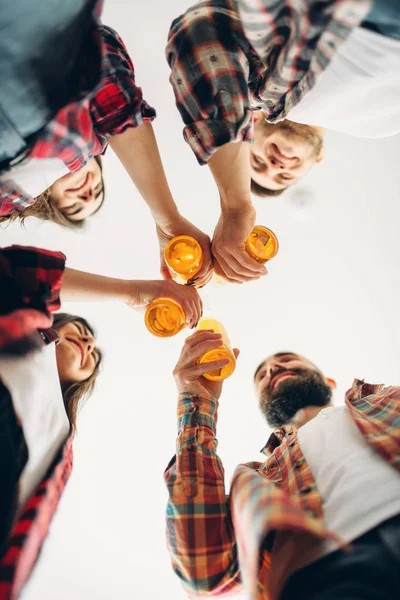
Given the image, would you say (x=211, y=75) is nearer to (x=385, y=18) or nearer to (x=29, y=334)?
(x=385, y=18)

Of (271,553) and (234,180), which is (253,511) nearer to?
(271,553)

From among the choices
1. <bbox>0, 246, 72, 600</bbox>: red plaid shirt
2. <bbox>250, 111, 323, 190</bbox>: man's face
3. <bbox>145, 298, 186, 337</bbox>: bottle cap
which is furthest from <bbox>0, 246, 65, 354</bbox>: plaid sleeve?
<bbox>250, 111, 323, 190</bbox>: man's face

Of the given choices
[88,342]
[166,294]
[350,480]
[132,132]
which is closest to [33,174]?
[132,132]

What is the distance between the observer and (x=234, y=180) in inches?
27.5

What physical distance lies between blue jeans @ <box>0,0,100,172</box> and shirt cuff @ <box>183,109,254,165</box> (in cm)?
19

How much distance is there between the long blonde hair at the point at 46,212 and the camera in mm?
1139

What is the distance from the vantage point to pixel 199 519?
576 millimetres

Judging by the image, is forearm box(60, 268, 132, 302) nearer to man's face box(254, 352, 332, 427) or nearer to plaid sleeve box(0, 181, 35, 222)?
plaid sleeve box(0, 181, 35, 222)

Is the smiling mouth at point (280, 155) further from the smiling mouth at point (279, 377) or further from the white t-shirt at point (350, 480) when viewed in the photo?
the white t-shirt at point (350, 480)

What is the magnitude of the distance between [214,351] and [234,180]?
355 mm

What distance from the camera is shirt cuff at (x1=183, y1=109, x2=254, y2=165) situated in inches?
23.4

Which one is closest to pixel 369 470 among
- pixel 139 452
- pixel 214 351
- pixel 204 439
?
pixel 204 439

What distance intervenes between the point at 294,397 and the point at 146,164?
0.74m

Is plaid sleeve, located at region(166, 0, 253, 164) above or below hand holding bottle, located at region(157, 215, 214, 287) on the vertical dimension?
above
